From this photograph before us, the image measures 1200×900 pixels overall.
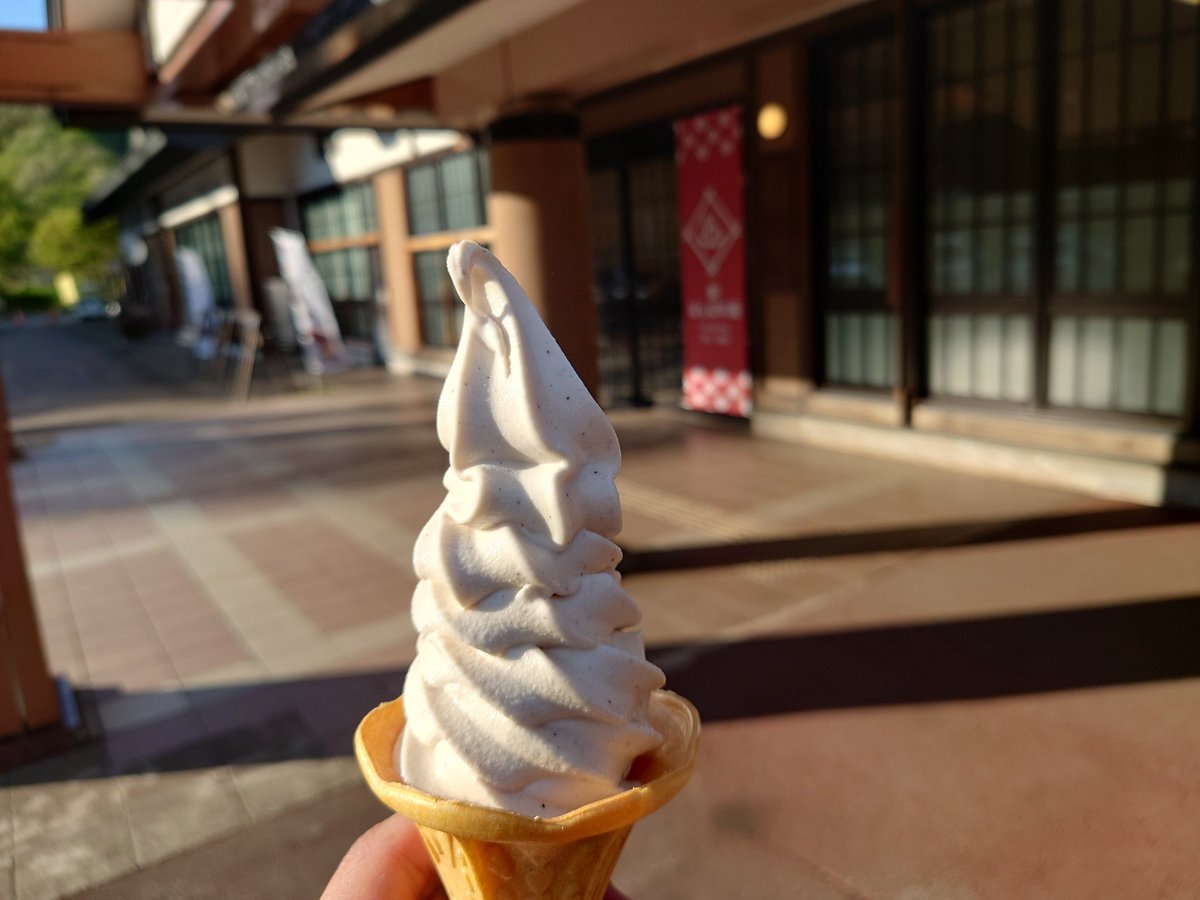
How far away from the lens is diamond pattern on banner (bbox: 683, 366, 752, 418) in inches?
366

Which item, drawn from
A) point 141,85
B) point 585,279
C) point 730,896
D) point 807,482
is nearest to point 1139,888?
Answer: point 730,896

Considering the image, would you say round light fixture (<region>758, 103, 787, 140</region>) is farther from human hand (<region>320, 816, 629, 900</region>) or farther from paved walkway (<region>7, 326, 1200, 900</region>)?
human hand (<region>320, 816, 629, 900</region>)

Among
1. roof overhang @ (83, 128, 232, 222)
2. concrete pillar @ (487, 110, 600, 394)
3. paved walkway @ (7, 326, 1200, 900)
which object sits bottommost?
paved walkway @ (7, 326, 1200, 900)

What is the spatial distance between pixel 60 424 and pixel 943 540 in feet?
39.2

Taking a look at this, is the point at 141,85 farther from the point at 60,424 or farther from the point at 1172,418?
the point at 1172,418

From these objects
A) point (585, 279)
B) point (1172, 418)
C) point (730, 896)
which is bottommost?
point (730, 896)

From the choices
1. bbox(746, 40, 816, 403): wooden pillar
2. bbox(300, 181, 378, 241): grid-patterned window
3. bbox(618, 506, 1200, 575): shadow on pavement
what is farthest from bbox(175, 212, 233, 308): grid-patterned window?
bbox(618, 506, 1200, 575): shadow on pavement

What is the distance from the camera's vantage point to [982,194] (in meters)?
7.02

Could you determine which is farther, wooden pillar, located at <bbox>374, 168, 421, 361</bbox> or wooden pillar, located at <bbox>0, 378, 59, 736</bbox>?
wooden pillar, located at <bbox>374, 168, 421, 361</bbox>

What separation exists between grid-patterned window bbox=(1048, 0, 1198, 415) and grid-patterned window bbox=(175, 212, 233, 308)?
19.8 metres

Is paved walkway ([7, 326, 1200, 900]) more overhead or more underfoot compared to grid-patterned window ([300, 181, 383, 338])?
more underfoot

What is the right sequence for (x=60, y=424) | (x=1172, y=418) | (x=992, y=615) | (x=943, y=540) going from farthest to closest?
(x=60, y=424)
(x=1172, y=418)
(x=943, y=540)
(x=992, y=615)

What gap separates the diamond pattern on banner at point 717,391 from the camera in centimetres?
930

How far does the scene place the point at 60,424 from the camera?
1259cm
